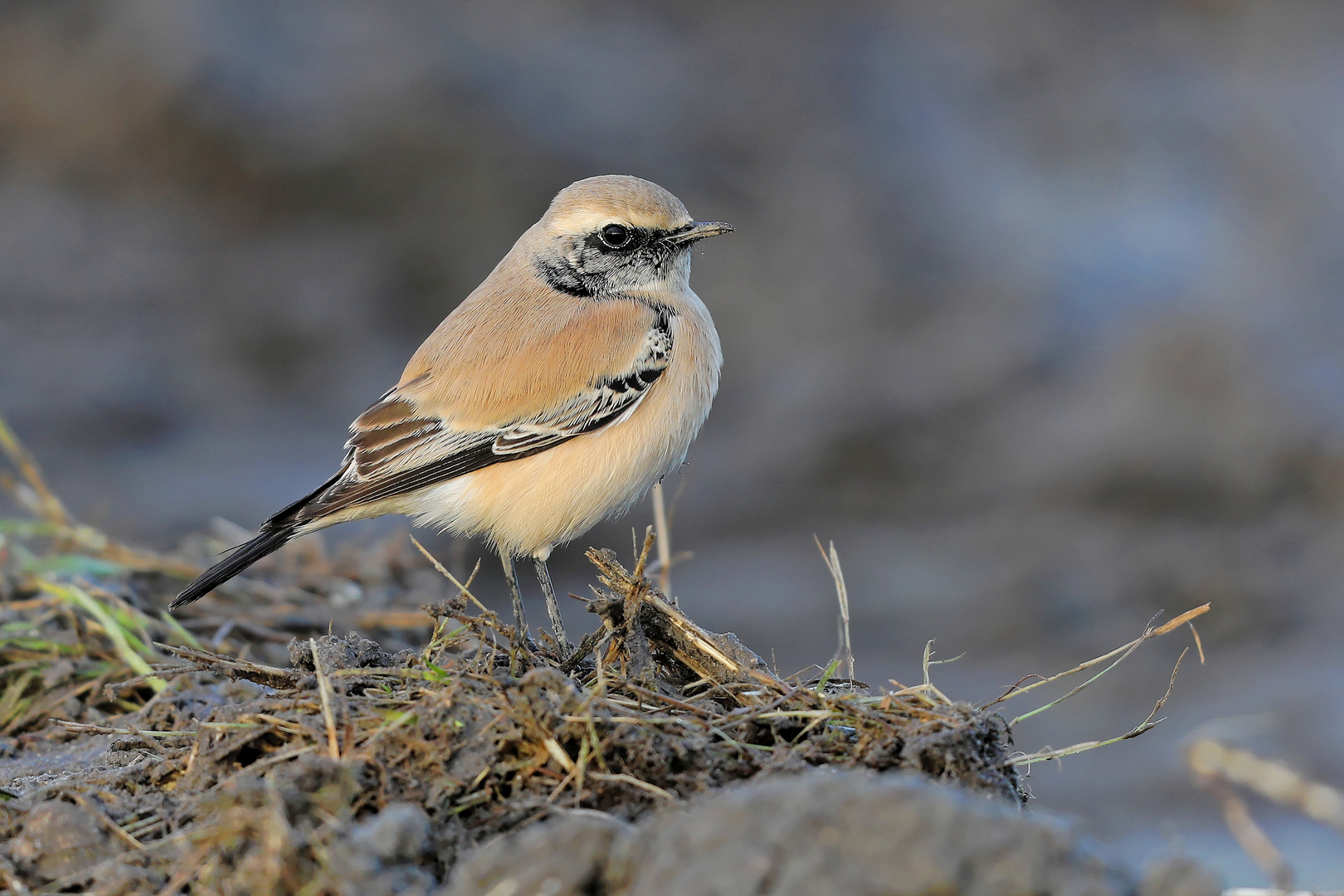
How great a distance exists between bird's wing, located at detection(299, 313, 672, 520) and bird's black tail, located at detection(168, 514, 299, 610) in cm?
29

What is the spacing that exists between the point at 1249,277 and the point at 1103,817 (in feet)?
21.1

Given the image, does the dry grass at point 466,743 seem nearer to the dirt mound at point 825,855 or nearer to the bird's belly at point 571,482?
the dirt mound at point 825,855

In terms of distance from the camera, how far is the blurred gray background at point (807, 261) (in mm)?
9430

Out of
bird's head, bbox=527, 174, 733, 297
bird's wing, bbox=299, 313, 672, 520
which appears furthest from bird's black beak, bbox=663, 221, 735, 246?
bird's wing, bbox=299, 313, 672, 520

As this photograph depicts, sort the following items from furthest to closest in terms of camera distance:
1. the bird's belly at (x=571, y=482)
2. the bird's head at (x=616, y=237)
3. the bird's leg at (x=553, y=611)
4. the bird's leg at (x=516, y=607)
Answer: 1. the bird's head at (x=616, y=237)
2. the bird's belly at (x=571, y=482)
3. the bird's leg at (x=553, y=611)
4. the bird's leg at (x=516, y=607)

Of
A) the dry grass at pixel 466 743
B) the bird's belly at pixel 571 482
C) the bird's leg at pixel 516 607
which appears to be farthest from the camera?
the bird's belly at pixel 571 482

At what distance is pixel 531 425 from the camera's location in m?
5.01

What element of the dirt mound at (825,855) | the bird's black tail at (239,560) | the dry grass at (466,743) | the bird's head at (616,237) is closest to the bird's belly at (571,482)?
the bird's black tail at (239,560)

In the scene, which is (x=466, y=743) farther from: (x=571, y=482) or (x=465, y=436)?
(x=465, y=436)

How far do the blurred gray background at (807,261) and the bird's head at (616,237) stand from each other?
3.61 m

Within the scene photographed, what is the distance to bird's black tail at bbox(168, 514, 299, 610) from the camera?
4.39m

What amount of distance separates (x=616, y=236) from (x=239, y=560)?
2.31 metres

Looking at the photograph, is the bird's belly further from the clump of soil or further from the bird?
the clump of soil

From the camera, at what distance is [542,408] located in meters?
5.03
